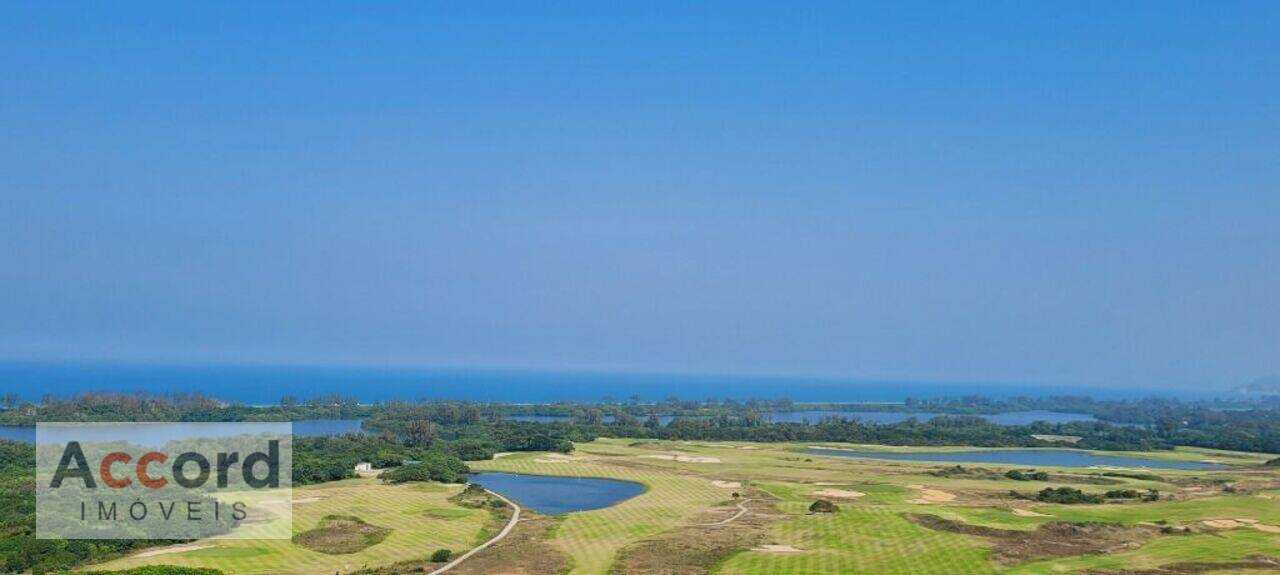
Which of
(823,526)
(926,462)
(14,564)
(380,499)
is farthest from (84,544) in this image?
(926,462)

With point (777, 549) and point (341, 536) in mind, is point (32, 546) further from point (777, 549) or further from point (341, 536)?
point (777, 549)

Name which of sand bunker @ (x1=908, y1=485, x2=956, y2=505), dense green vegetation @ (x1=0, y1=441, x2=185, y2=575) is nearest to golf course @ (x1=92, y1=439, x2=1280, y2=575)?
sand bunker @ (x1=908, y1=485, x2=956, y2=505)

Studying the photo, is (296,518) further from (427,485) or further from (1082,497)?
(1082,497)

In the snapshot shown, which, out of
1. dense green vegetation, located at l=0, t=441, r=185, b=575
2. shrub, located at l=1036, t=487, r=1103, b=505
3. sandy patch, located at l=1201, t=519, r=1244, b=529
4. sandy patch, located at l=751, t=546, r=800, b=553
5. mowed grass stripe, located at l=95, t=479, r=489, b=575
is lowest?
shrub, located at l=1036, t=487, r=1103, b=505

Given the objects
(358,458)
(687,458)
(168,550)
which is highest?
(168,550)

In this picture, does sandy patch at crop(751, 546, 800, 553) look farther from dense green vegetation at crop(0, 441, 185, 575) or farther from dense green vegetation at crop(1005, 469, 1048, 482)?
dense green vegetation at crop(1005, 469, 1048, 482)

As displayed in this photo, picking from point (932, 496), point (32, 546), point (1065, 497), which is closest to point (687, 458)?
point (932, 496)

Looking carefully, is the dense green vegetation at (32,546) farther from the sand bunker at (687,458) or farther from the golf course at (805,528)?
the sand bunker at (687,458)
